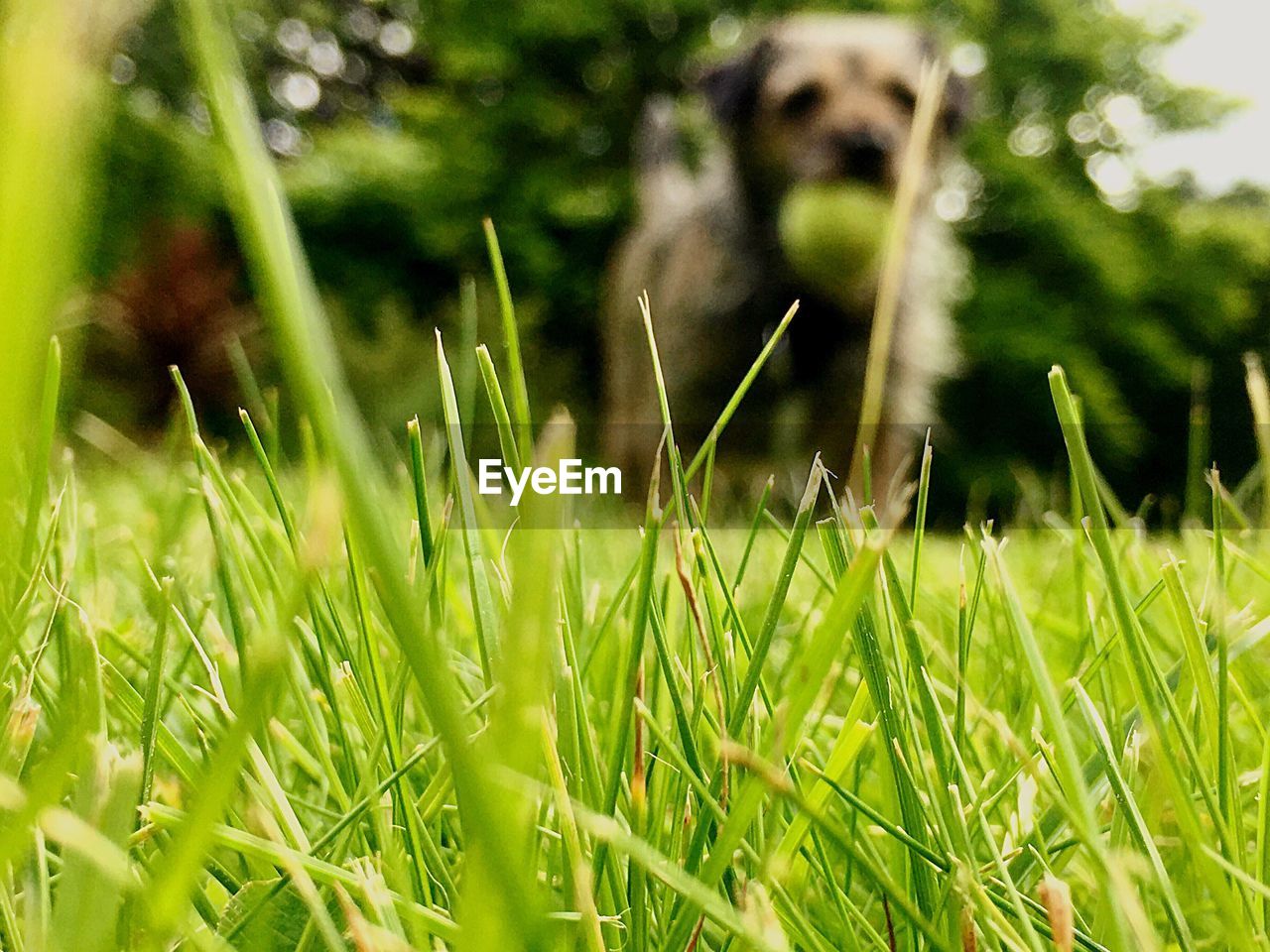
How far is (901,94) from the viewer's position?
2.39m

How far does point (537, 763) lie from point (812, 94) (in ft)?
7.65

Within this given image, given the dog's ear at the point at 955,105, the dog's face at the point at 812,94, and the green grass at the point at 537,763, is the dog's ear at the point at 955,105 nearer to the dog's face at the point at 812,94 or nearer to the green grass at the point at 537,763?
the dog's face at the point at 812,94

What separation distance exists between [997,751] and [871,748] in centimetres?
5

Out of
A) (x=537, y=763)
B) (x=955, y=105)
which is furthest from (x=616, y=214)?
(x=537, y=763)

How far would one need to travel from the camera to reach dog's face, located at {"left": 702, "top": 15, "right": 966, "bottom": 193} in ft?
7.06

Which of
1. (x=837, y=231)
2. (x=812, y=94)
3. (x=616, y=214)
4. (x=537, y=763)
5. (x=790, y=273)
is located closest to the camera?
(x=537, y=763)

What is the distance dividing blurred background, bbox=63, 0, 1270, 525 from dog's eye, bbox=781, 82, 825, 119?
2104mm

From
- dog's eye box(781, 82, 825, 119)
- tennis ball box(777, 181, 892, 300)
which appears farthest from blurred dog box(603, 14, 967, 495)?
tennis ball box(777, 181, 892, 300)

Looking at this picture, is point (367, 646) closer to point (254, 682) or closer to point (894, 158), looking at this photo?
point (254, 682)

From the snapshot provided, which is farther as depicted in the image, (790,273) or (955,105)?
(955,105)

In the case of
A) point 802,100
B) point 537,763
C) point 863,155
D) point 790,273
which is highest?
point 802,100

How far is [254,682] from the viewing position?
9 cm

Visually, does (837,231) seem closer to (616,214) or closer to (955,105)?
(955,105)

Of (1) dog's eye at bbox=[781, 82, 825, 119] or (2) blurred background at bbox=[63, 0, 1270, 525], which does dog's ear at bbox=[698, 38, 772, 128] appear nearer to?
(1) dog's eye at bbox=[781, 82, 825, 119]
